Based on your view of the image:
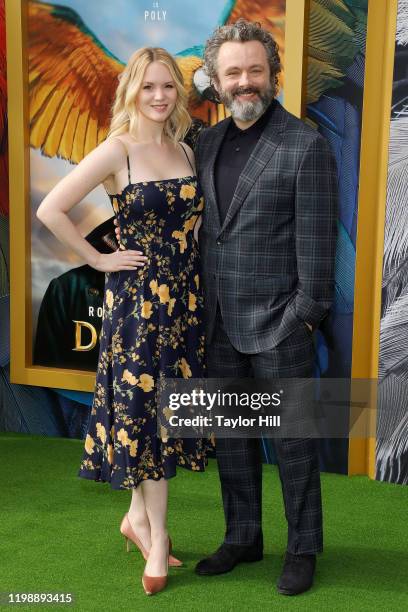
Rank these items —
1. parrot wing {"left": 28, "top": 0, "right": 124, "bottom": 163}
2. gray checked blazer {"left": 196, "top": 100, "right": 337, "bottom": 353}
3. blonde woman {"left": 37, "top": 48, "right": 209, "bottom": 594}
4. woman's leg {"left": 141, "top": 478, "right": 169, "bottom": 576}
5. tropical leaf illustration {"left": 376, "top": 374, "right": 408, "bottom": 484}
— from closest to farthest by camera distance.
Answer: gray checked blazer {"left": 196, "top": 100, "right": 337, "bottom": 353}, blonde woman {"left": 37, "top": 48, "right": 209, "bottom": 594}, woman's leg {"left": 141, "top": 478, "right": 169, "bottom": 576}, tropical leaf illustration {"left": 376, "top": 374, "right": 408, "bottom": 484}, parrot wing {"left": 28, "top": 0, "right": 124, "bottom": 163}

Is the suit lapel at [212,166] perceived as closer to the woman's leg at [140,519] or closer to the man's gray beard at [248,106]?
the man's gray beard at [248,106]

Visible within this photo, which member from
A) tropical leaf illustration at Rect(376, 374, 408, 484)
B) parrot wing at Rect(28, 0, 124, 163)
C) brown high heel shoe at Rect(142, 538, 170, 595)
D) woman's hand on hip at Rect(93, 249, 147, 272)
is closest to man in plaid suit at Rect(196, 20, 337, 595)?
woman's hand on hip at Rect(93, 249, 147, 272)

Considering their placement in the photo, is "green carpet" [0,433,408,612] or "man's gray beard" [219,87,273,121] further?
"green carpet" [0,433,408,612]

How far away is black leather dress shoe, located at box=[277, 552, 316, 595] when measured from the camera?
9.44 feet

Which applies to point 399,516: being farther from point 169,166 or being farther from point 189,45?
point 189,45

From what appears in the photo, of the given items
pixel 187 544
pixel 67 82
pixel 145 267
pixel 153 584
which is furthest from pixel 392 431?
pixel 67 82

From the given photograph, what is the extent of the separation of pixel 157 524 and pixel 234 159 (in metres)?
1.13

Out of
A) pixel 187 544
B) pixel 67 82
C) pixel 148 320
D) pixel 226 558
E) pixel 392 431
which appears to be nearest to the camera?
pixel 148 320

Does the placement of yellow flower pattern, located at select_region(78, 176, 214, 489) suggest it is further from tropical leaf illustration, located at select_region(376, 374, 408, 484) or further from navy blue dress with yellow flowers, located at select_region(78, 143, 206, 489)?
tropical leaf illustration, located at select_region(376, 374, 408, 484)

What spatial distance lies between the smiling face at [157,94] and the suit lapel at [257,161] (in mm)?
296

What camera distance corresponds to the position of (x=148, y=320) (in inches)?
112

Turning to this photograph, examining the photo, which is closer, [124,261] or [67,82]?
[124,261]

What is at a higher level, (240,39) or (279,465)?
(240,39)

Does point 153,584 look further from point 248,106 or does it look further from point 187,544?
point 248,106
